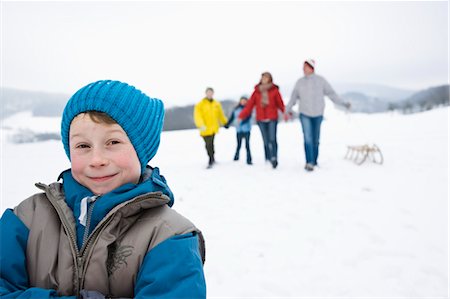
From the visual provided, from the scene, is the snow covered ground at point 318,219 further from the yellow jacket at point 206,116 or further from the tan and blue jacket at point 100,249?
the tan and blue jacket at point 100,249

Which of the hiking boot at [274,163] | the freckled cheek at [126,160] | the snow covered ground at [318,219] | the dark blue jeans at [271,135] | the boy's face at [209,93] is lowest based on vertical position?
the snow covered ground at [318,219]

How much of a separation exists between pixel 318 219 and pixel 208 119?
13.7 ft

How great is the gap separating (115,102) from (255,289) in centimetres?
187

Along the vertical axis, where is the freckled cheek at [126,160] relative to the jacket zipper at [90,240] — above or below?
above

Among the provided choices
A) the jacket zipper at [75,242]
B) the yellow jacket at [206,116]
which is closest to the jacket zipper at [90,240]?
the jacket zipper at [75,242]

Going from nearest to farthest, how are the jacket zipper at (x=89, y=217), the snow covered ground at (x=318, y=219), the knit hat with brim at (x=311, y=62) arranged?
the jacket zipper at (x=89, y=217), the snow covered ground at (x=318, y=219), the knit hat with brim at (x=311, y=62)

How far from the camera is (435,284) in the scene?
2.44 m

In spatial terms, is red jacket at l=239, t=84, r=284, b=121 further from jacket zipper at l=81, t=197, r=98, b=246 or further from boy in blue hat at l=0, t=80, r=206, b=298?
jacket zipper at l=81, t=197, r=98, b=246

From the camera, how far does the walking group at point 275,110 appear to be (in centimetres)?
605

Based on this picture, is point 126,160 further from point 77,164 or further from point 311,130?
point 311,130

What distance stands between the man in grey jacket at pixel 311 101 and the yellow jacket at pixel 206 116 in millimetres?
1903

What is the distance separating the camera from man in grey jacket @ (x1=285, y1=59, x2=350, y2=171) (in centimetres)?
602

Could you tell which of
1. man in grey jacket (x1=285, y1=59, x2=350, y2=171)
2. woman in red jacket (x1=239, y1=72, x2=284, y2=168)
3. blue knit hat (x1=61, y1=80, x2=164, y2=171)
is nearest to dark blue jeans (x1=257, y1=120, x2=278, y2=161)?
woman in red jacket (x1=239, y1=72, x2=284, y2=168)

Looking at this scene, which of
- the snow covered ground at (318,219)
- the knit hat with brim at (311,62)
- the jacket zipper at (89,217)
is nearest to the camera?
the jacket zipper at (89,217)
